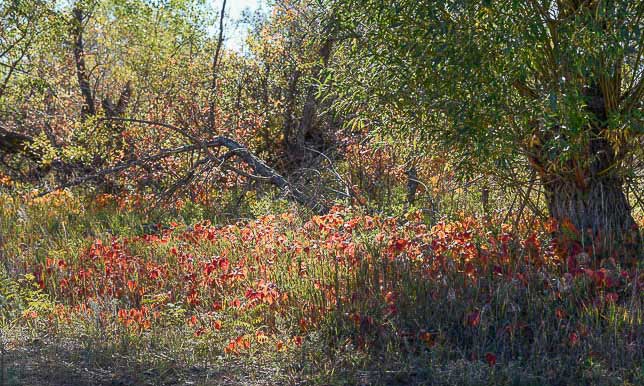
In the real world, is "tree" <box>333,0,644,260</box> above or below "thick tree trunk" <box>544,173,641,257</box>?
above

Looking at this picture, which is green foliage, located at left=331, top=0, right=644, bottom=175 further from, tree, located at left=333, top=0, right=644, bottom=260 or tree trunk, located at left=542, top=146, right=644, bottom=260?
tree trunk, located at left=542, top=146, right=644, bottom=260

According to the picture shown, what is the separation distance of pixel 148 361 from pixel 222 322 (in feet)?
2.68

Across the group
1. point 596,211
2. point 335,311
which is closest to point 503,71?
point 596,211

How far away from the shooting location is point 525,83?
24.1 ft

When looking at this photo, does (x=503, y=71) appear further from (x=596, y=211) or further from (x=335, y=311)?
(x=335, y=311)

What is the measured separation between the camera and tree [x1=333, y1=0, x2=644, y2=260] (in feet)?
21.6

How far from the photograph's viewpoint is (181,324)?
6738 millimetres

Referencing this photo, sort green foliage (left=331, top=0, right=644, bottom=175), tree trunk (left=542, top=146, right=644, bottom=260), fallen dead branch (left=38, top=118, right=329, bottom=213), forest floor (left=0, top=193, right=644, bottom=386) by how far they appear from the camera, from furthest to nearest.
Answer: fallen dead branch (left=38, top=118, right=329, bottom=213), tree trunk (left=542, top=146, right=644, bottom=260), green foliage (left=331, top=0, right=644, bottom=175), forest floor (left=0, top=193, right=644, bottom=386)

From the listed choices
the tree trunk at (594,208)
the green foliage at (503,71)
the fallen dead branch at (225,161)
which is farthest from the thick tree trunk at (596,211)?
the fallen dead branch at (225,161)

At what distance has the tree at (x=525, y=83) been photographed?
6.57 metres

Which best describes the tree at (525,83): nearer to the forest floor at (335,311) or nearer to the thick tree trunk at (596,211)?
the thick tree trunk at (596,211)

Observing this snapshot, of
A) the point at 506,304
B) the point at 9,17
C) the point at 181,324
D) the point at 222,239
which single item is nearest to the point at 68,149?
the point at 9,17

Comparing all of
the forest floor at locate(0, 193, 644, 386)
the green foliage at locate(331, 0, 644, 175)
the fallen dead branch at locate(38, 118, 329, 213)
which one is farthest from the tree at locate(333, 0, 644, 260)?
the fallen dead branch at locate(38, 118, 329, 213)

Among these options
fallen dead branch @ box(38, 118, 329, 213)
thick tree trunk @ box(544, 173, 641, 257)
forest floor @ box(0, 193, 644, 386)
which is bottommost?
forest floor @ box(0, 193, 644, 386)
